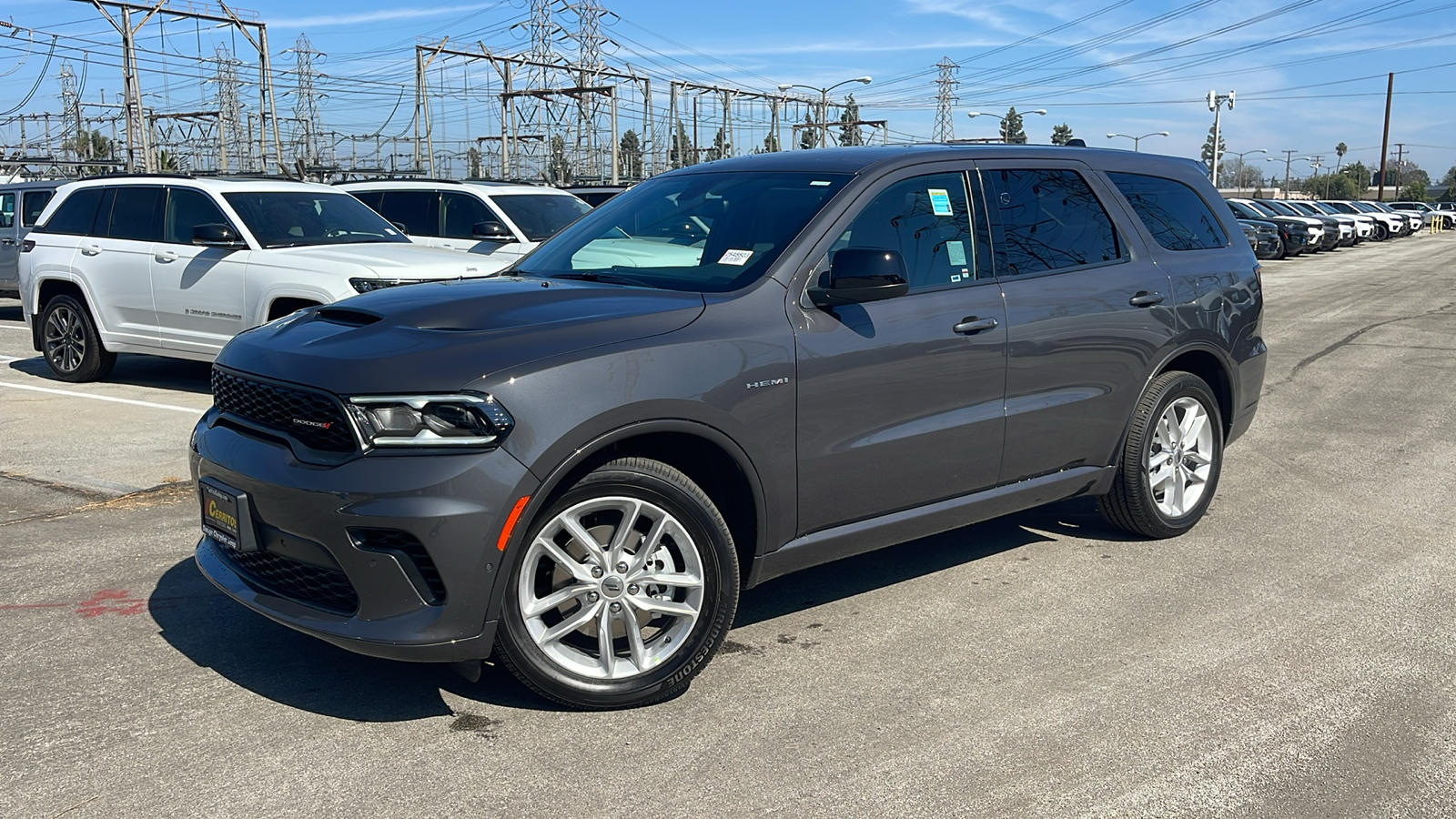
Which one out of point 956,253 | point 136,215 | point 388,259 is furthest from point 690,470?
point 136,215

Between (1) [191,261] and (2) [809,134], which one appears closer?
(1) [191,261]

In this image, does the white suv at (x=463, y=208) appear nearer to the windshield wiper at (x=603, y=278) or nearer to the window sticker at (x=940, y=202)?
the windshield wiper at (x=603, y=278)

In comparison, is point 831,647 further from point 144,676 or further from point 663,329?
point 144,676

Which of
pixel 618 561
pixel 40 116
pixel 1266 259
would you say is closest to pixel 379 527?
pixel 618 561

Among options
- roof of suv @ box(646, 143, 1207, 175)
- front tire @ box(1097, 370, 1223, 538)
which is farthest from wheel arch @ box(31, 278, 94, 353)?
front tire @ box(1097, 370, 1223, 538)

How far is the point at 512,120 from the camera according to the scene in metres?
47.2

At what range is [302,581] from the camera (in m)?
3.75

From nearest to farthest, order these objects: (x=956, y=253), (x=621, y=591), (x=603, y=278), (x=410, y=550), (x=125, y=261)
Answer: (x=410, y=550)
(x=621, y=591)
(x=603, y=278)
(x=956, y=253)
(x=125, y=261)

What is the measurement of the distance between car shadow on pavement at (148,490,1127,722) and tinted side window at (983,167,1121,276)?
141cm

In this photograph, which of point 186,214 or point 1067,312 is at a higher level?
point 186,214

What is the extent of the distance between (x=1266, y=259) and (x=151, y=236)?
102ft

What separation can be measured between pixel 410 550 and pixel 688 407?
956mm

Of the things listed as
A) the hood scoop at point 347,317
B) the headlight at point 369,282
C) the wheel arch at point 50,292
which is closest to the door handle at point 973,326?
the hood scoop at point 347,317

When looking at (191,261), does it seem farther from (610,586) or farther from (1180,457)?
(1180,457)
